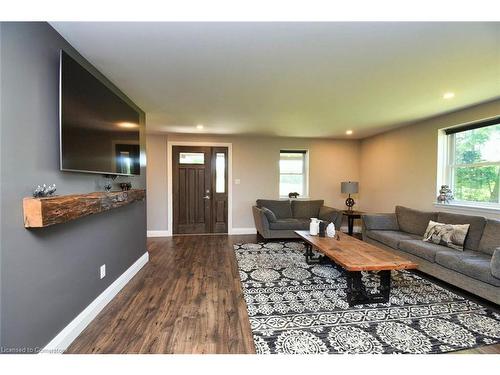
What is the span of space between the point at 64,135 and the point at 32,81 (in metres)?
0.36

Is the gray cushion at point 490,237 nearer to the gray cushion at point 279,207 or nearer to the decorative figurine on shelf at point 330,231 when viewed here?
the decorative figurine on shelf at point 330,231

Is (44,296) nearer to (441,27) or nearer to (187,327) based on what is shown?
(187,327)

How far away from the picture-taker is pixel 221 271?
330 cm

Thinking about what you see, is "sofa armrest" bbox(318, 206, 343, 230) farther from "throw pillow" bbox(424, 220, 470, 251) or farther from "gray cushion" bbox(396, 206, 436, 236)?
"throw pillow" bbox(424, 220, 470, 251)

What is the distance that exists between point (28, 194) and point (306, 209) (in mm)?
4827

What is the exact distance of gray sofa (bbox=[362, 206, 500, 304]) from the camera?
2.32 meters

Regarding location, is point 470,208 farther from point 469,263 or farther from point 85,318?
point 85,318

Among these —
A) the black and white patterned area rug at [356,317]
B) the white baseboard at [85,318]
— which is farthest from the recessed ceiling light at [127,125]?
the black and white patterned area rug at [356,317]

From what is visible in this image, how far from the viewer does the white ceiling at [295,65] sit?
1.70 meters

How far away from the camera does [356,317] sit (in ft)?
7.02

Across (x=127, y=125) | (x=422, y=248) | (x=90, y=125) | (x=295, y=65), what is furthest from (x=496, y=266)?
(x=127, y=125)

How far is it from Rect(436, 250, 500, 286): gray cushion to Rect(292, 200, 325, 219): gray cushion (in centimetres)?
276

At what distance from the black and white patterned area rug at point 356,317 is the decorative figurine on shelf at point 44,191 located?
5.93ft
